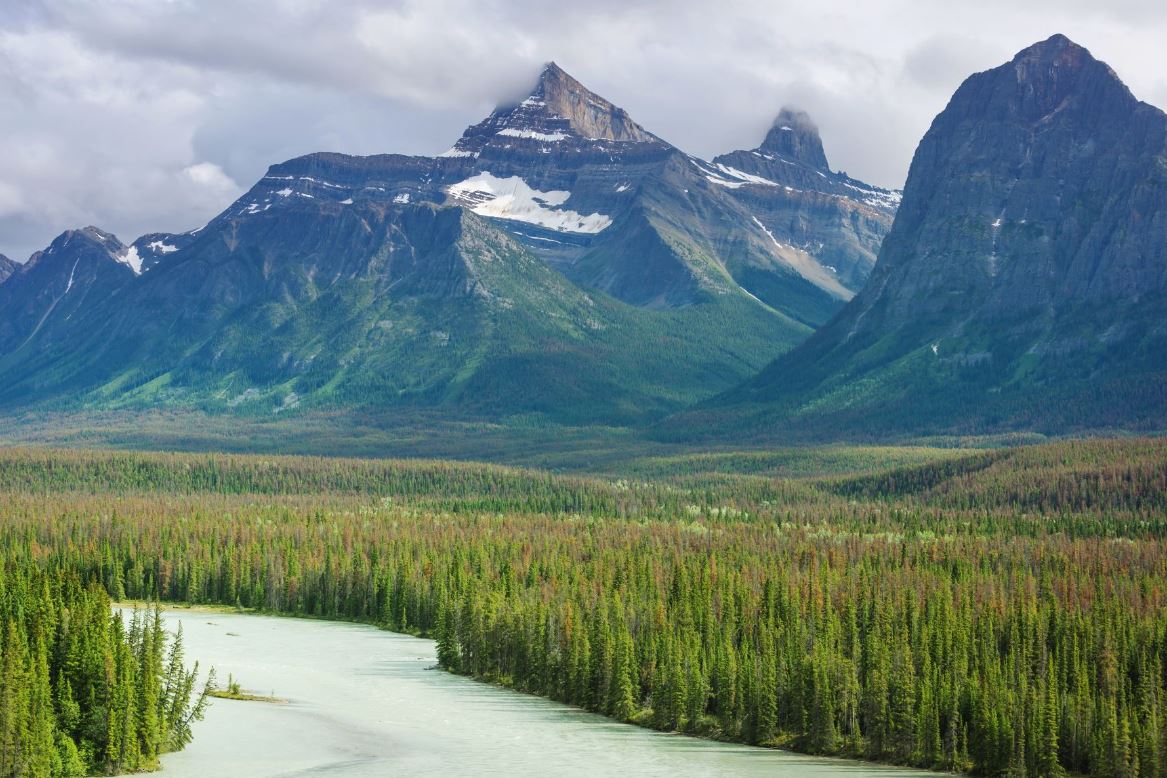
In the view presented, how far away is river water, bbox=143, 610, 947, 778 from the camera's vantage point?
352ft

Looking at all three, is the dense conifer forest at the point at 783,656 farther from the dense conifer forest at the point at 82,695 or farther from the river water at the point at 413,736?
the river water at the point at 413,736

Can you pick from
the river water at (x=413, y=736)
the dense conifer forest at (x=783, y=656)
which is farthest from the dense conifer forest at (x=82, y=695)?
the river water at (x=413, y=736)

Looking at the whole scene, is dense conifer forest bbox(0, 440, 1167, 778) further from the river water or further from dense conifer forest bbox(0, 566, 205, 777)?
the river water

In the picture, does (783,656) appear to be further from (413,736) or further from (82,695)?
(82,695)

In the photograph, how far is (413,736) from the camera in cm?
11981

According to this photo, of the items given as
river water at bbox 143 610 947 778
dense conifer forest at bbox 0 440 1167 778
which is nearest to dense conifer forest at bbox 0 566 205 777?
dense conifer forest at bbox 0 440 1167 778

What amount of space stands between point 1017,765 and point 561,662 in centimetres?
Result: 4410

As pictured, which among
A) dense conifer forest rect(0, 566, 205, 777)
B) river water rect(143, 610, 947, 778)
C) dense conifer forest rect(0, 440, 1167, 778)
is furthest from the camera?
river water rect(143, 610, 947, 778)

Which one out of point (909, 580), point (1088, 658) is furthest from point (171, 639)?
point (1088, 658)

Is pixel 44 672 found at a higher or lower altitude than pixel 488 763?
higher

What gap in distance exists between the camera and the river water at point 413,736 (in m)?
107

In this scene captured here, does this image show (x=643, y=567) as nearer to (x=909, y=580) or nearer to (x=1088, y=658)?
(x=909, y=580)

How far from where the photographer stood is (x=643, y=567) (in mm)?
174500

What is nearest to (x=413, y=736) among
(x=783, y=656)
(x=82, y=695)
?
(x=82, y=695)
